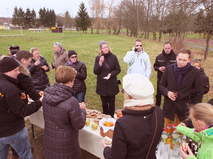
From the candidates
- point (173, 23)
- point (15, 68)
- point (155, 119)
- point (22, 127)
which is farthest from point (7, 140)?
point (173, 23)

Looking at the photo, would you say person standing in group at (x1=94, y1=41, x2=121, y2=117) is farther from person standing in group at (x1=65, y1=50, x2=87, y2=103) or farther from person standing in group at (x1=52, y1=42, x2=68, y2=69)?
person standing in group at (x1=52, y1=42, x2=68, y2=69)

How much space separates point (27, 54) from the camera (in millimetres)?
3039

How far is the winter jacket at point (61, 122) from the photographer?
2.00 m

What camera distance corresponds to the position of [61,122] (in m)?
2.06

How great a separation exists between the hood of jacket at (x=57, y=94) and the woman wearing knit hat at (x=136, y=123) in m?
0.72

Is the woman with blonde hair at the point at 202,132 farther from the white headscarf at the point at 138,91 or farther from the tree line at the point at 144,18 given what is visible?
the tree line at the point at 144,18

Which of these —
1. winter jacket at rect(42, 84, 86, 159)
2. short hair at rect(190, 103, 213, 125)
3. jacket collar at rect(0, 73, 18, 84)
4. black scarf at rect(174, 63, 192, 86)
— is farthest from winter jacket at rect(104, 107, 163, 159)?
black scarf at rect(174, 63, 192, 86)

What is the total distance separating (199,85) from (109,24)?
45.7m

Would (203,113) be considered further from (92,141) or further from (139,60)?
(139,60)

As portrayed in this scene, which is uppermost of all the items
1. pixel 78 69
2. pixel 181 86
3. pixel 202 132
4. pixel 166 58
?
pixel 166 58

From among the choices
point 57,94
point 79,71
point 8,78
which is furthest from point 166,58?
point 8,78

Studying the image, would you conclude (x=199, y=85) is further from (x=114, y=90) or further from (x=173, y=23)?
(x=173, y=23)

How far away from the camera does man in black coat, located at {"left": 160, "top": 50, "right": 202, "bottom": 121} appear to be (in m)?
2.88

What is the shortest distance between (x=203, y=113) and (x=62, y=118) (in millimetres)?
1330
